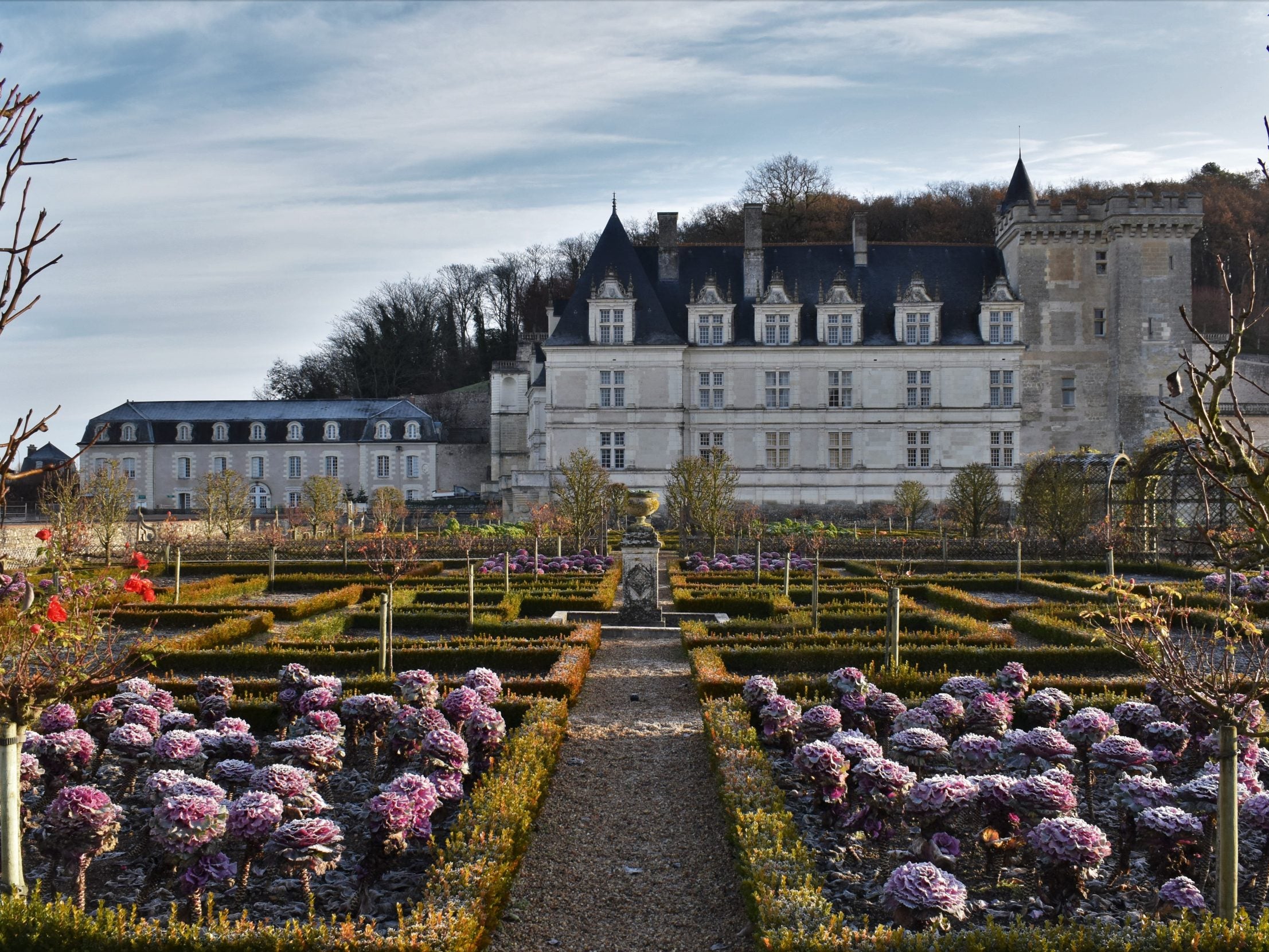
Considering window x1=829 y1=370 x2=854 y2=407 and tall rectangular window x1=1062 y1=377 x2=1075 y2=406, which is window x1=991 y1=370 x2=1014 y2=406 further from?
window x1=829 y1=370 x2=854 y2=407

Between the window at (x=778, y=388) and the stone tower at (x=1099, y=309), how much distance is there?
29.9ft

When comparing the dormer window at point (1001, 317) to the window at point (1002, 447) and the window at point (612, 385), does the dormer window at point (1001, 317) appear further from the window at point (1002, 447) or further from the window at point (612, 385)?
the window at point (612, 385)

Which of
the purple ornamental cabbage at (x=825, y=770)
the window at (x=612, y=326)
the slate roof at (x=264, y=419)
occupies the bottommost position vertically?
the purple ornamental cabbage at (x=825, y=770)

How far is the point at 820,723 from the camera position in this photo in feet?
23.2

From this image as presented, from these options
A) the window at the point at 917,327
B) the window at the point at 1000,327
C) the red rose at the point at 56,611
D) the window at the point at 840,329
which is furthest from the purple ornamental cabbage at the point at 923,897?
the window at the point at 1000,327

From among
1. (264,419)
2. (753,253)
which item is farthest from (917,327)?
(264,419)

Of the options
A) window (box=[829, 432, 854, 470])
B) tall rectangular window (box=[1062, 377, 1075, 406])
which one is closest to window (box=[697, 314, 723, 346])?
window (box=[829, 432, 854, 470])

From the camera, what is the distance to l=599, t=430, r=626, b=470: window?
36.2 meters

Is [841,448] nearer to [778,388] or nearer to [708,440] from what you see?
[778,388]

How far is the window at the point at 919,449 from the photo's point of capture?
36875mm

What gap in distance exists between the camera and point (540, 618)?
13.8 meters

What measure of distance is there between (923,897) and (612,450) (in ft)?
105

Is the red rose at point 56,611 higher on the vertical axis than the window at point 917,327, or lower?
lower

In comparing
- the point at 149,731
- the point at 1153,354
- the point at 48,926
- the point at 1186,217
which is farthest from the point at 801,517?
the point at 48,926
